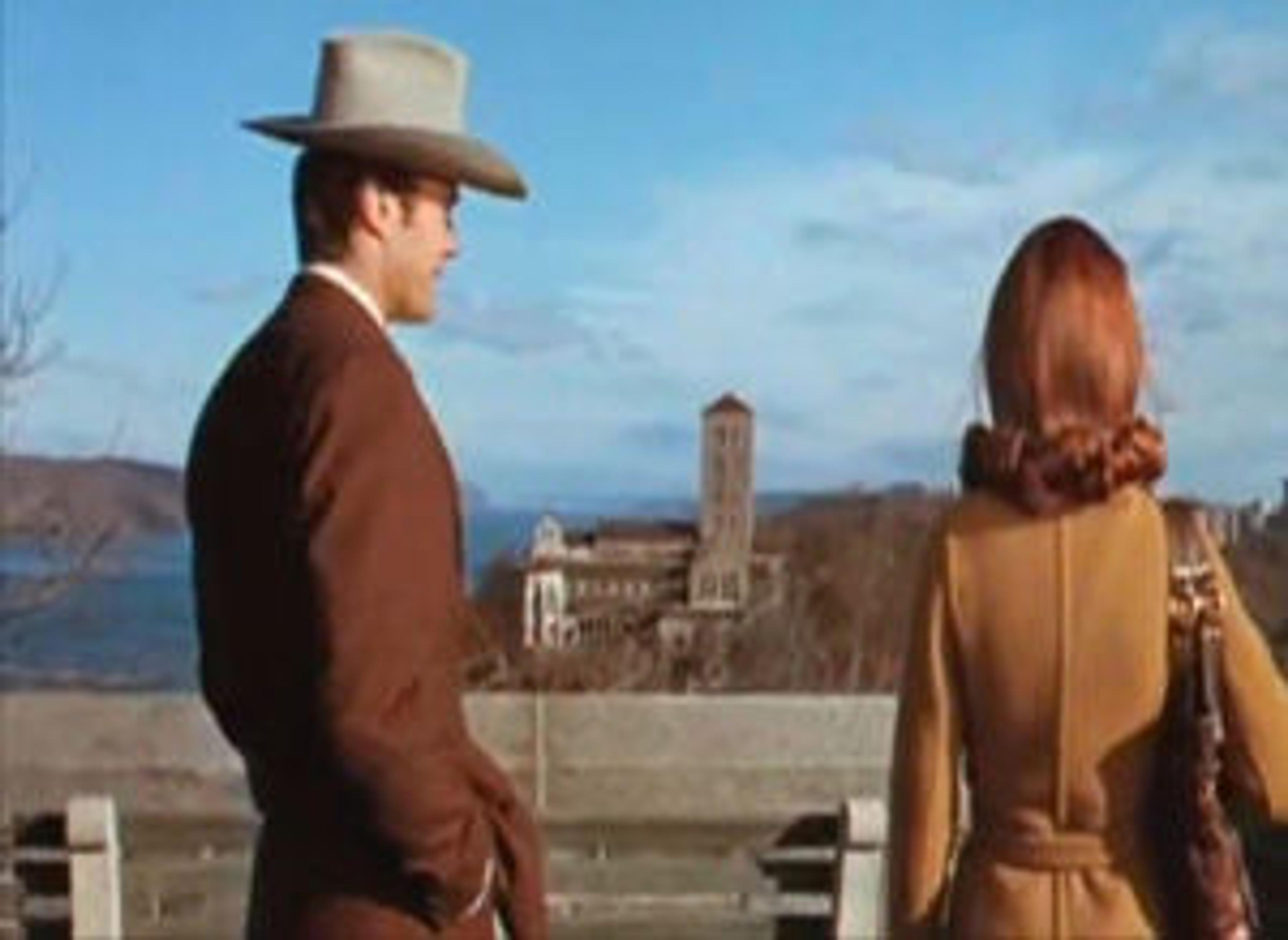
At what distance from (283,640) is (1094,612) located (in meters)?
0.92

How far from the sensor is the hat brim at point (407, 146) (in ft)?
10.7

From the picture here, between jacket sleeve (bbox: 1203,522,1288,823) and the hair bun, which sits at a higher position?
the hair bun

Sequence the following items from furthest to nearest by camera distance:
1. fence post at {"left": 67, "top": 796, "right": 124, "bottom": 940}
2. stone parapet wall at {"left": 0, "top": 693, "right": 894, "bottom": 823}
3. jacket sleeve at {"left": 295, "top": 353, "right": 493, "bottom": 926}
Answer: stone parapet wall at {"left": 0, "top": 693, "right": 894, "bottom": 823} < fence post at {"left": 67, "top": 796, "right": 124, "bottom": 940} < jacket sleeve at {"left": 295, "top": 353, "right": 493, "bottom": 926}

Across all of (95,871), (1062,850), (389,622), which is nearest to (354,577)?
Result: (389,622)

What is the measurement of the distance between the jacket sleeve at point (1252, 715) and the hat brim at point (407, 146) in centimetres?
93

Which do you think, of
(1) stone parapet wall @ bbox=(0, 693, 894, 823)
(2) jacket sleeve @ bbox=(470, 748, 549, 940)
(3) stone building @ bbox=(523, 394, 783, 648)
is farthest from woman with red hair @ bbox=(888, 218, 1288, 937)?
(3) stone building @ bbox=(523, 394, 783, 648)

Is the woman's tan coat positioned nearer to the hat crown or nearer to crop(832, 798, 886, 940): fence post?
the hat crown

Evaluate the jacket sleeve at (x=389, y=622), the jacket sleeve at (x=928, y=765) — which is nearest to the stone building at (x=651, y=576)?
the jacket sleeve at (x=928, y=765)

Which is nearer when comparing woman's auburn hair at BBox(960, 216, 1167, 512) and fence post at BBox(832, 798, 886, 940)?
woman's auburn hair at BBox(960, 216, 1167, 512)

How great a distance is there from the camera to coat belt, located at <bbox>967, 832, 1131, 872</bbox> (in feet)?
11.4

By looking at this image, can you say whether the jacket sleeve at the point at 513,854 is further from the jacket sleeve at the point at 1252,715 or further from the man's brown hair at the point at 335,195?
the jacket sleeve at the point at 1252,715

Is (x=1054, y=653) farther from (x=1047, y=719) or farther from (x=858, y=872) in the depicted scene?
(x=858, y=872)

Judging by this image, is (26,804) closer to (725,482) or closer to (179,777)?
(179,777)

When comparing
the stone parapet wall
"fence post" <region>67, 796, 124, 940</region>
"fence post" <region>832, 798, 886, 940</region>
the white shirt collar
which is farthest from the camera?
the stone parapet wall
